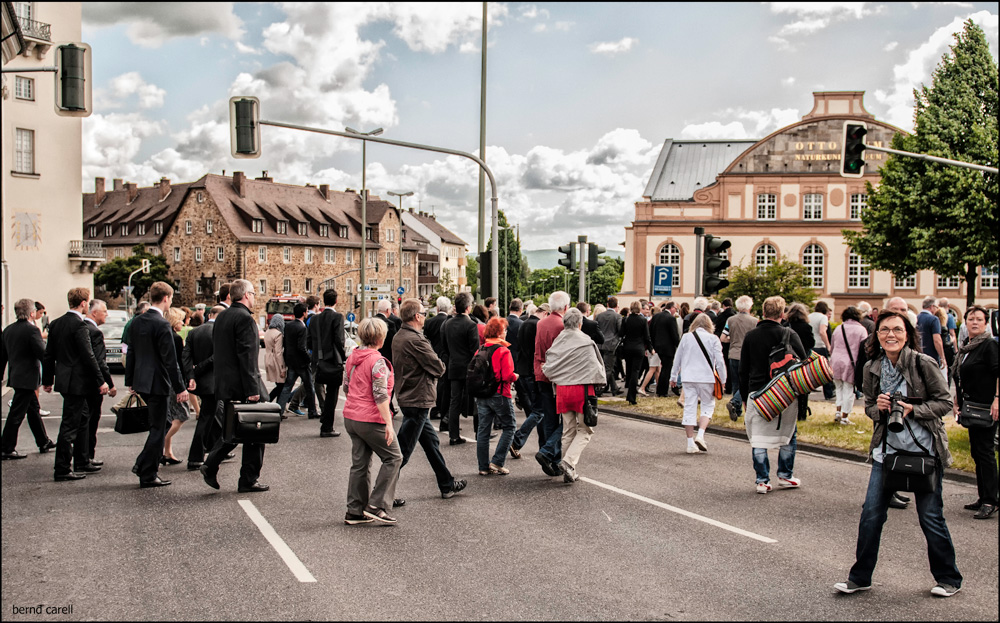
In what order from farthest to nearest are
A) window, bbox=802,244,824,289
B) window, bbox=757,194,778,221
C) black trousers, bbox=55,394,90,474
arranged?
window, bbox=802,244,824,289 → window, bbox=757,194,778,221 → black trousers, bbox=55,394,90,474

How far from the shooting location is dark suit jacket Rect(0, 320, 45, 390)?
389 inches

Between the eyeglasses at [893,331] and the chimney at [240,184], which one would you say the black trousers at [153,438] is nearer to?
the eyeglasses at [893,331]

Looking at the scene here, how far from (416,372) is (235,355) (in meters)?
1.76

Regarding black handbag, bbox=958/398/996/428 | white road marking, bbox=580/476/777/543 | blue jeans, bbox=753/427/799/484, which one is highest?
black handbag, bbox=958/398/996/428

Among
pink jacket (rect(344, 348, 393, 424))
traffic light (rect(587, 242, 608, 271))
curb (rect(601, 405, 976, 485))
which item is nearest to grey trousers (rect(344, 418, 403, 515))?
pink jacket (rect(344, 348, 393, 424))

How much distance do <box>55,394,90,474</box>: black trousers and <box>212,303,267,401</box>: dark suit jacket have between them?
6.44 feet

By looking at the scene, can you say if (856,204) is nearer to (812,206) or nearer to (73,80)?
(812,206)

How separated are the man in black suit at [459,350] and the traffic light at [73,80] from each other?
16.2 feet

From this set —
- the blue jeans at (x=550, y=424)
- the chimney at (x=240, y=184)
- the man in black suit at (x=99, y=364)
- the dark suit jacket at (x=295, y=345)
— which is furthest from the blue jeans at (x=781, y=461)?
the chimney at (x=240, y=184)

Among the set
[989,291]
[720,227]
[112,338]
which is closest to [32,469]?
[112,338]

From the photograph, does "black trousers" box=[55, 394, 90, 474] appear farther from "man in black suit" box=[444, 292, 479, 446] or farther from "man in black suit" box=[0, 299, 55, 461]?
"man in black suit" box=[444, 292, 479, 446]

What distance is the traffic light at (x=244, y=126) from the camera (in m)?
14.2

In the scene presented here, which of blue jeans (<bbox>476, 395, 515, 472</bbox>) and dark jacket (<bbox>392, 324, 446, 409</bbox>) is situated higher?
dark jacket (<bbox>392, 324, 446, 409</bbox>)

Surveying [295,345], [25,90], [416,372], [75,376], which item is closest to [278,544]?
[416,372]
